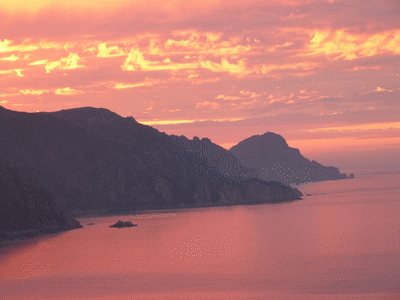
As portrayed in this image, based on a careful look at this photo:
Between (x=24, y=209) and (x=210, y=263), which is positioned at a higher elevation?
(x=24, y=209)

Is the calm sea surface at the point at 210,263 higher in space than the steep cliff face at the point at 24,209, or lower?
lower

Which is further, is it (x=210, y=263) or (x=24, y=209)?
(x=24, y=209)

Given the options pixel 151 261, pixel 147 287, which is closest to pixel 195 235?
pixel 151 261

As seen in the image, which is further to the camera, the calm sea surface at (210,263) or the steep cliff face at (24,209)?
the steep cliff face at (24,209)

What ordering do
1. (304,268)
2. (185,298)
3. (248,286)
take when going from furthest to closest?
(304,268)
(248,286)
(185,298)

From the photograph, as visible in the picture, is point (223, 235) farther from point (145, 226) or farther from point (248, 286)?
point (248, 286)
